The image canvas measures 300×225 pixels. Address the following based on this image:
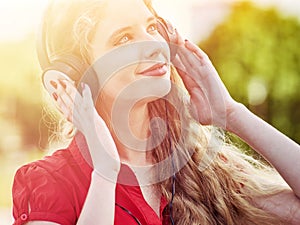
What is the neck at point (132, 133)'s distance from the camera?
1.25 m

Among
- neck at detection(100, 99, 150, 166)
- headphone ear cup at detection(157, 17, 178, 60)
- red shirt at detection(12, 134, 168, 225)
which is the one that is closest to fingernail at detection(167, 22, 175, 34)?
headphone ear cup at detection(157, 17, 178, 60)

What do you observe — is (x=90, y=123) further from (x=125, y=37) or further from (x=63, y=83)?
(x=125, y=37)

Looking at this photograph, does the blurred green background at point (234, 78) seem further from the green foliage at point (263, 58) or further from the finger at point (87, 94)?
the finger at point (87, 94)

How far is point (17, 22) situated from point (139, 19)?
0.26 meters

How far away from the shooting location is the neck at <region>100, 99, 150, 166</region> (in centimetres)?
125

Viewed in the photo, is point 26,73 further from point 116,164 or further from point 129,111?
point 116,164

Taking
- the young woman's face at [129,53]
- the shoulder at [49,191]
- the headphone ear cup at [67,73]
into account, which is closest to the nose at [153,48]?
the young woman's face at [129,53]

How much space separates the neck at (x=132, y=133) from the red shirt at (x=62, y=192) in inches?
1.4

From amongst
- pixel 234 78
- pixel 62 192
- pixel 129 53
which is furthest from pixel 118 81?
pixel 234 78

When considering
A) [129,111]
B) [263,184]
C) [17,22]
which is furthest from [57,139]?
[263,184]

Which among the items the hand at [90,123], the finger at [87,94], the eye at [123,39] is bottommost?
the hand at [90,123]

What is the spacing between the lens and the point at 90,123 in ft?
3.68

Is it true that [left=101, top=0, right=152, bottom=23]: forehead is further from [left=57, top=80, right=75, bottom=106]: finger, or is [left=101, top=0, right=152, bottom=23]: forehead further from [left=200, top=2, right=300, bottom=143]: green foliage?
[left=200, top=2, right=300, bottom=143]: green foliage

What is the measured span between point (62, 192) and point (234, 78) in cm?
52
